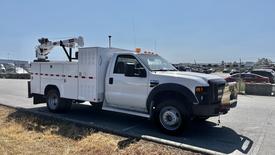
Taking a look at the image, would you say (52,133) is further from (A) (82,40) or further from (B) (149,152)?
(A) (82,40)

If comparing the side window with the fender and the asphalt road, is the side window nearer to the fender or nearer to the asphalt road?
the fender

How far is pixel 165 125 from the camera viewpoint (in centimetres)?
736

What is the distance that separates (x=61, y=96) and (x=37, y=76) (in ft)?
4.95

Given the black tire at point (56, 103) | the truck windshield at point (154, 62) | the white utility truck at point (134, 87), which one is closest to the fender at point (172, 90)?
the white utility truck at point (134, 87)

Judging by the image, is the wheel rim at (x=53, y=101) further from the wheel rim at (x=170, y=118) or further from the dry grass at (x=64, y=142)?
the wheel rim at (x=170, y=118)

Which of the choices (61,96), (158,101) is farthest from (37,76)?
(158,101)

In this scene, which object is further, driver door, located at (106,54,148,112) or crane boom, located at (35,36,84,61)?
crane boom, located at (35,36,84,61)

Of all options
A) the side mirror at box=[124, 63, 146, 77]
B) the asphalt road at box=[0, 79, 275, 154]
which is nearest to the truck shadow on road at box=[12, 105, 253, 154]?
the asphalt road at box=[0, 79, 275, 154]

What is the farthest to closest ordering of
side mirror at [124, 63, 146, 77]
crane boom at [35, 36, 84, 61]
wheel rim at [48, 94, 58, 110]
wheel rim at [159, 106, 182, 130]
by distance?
crane boom at [35, 36, 84, 61], wheel rim at [48, 94, 58, 110], side mirror at [124, 63, 146, 77], wheel rim at [159, 106, 182, 130]

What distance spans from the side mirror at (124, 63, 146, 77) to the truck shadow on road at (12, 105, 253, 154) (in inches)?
55.6

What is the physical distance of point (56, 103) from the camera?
33.2 feet

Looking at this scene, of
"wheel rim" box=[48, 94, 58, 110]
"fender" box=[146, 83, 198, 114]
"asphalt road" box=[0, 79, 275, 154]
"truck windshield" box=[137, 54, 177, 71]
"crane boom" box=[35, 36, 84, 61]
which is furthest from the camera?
"crane boom" box=[35, 36, 84, 61]

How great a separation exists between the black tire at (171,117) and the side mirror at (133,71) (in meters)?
0.96

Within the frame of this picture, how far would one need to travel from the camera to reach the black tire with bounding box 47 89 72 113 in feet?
32.7
